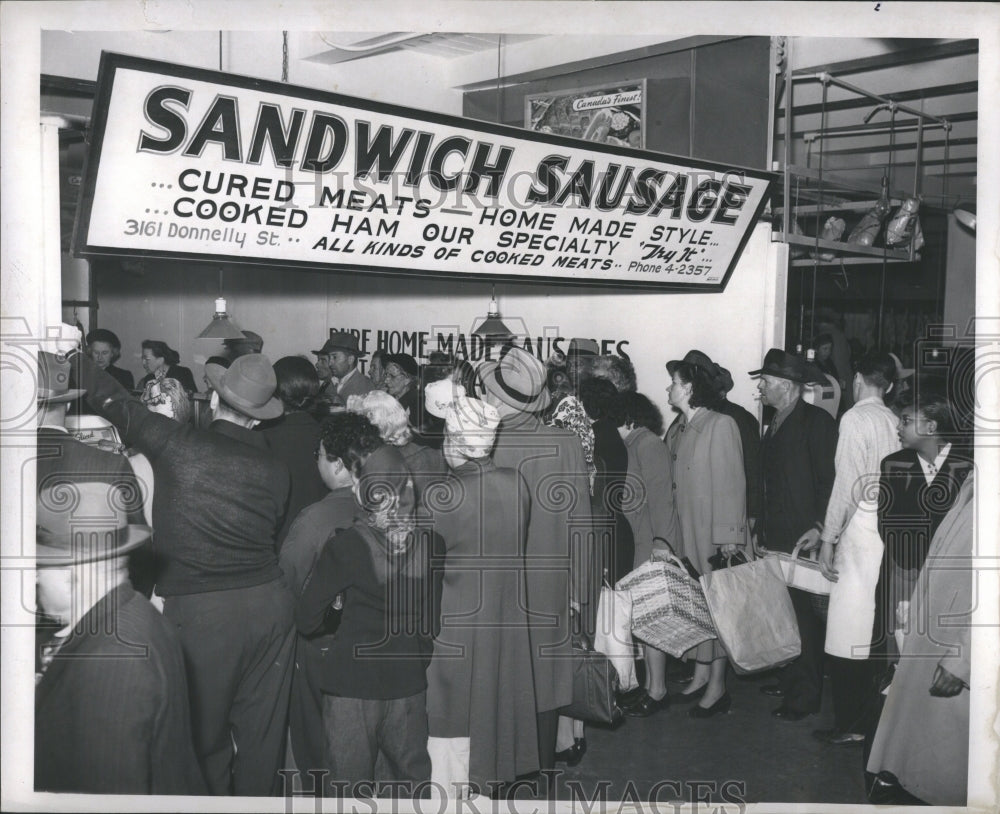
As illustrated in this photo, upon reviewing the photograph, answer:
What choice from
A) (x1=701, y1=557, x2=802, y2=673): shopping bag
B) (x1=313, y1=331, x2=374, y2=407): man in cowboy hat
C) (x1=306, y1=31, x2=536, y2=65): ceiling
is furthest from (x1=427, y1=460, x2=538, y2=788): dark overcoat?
(x1=306, y1=31, x2=536, y2=65): ceiling

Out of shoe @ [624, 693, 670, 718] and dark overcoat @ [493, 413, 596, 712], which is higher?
dark overcoat @ [493, 413, 596, 712]

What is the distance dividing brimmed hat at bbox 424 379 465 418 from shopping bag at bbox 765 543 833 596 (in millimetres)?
2182

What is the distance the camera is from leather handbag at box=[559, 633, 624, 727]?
4.40m

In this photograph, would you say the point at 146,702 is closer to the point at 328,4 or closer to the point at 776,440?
the point at 328,4

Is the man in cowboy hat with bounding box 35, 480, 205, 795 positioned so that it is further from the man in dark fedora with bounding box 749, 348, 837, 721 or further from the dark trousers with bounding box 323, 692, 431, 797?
the man in dark fedora with bounding box 749, 348, 837, 721

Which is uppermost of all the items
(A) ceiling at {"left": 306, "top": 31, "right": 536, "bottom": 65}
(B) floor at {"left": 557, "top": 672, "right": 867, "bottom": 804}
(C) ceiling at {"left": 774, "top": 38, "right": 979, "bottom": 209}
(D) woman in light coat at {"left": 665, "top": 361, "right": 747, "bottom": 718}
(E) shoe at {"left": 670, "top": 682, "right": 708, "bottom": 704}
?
(A) ceiling at {"left": 306, "top": 31, "right": 536, "bottom": 65}

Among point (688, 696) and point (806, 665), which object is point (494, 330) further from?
point (806, 665)

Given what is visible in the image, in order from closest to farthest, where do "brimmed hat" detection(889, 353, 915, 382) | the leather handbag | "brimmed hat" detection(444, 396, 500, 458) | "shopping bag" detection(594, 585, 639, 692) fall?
"brimmed hat" detection(444, 396, 500, 458)
the leather handbag
"shopping bag" detection(594, 585, 639, 692)
"brimmed hat" detection(889, 353, 915, 382)

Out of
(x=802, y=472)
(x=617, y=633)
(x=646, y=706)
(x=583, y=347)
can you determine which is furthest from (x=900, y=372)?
(x=617, y=633)

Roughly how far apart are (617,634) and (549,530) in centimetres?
96

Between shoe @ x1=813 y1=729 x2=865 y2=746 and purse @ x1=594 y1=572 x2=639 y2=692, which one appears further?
shoe @ x1=813 y1=729 x2=865 y2=746

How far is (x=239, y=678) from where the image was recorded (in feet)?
12.1

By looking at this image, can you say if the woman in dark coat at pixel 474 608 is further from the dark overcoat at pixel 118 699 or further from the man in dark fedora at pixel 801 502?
the man in dark fedora at pixel 801 502

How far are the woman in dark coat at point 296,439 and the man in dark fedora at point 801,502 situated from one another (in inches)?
102
